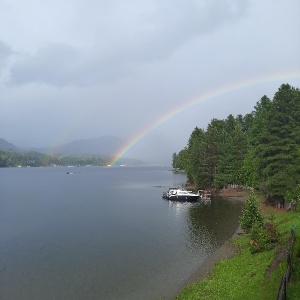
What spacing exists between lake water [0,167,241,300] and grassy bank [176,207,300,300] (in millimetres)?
3156

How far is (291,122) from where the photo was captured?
55312 mm

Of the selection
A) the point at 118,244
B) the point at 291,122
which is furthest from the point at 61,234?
the point at 291,122

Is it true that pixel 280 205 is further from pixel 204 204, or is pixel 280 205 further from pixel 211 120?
pixel 211 120

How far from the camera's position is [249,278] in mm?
24484

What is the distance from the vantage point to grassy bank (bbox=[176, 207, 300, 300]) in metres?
21.0

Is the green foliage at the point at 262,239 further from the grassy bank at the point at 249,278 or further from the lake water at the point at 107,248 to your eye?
the lake water at the point at 107,248

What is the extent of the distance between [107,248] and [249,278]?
70.5 ft

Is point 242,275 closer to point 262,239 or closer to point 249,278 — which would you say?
point 249,278

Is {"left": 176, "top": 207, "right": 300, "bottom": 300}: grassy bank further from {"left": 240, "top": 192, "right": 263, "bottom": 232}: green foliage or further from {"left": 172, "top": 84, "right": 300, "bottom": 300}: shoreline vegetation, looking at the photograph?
{"left": 240, "top": 192, "right": 263, "bottom": 232}: green foliage

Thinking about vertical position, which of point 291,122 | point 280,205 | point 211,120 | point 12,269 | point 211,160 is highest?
point 211,120

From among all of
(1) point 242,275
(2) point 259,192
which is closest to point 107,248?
(1) point 242,275

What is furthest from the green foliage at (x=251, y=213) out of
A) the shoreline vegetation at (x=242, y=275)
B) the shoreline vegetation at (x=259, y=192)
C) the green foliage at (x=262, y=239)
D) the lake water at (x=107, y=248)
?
the lake water at (x=107, y=248)

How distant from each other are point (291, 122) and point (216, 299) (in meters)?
40.8

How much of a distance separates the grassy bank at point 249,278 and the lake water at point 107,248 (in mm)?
3156
